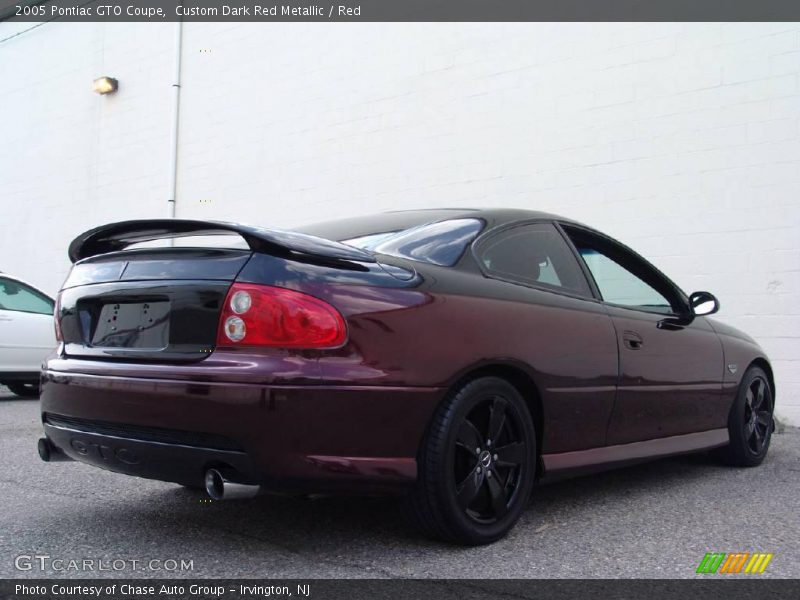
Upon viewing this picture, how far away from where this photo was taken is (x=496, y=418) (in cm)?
303

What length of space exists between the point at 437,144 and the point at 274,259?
6.50 meters

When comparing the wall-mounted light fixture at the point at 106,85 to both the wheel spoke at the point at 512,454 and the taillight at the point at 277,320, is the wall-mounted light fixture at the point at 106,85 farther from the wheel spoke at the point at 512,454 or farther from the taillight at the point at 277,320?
the wheel spoke at the point at 512,454

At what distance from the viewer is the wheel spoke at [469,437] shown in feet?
9.55

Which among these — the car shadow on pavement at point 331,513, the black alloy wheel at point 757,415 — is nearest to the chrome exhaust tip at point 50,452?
the car shadow on pavement at point 331,513

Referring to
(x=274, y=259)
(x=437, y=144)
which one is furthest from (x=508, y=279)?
(x=437, y=144)

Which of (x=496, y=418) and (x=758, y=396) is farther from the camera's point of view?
(x=758, y=396)

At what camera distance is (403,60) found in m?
9.41

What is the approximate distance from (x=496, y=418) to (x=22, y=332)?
7.15 meters

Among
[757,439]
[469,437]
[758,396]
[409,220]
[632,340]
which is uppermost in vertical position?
[409,220]

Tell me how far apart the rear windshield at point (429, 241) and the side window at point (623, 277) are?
0.74 metres

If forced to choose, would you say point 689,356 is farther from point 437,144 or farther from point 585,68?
point 437,144
